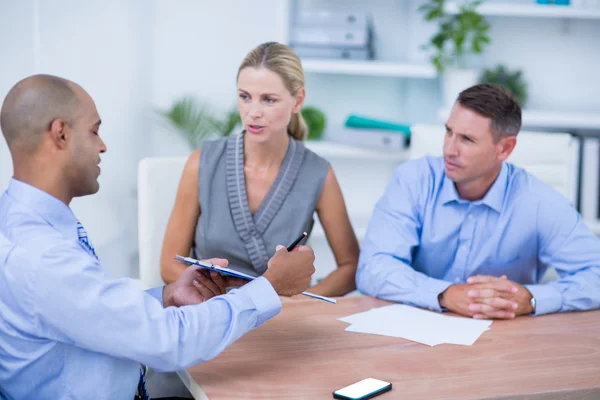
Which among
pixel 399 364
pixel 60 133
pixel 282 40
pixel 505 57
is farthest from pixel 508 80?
pixel 60 133

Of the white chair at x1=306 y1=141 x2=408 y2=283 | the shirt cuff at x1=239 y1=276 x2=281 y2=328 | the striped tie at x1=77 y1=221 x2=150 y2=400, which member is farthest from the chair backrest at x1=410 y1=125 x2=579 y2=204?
the striped tie at x1=77 y1=221 x2=150 y2=400

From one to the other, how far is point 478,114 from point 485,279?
21.7 inches

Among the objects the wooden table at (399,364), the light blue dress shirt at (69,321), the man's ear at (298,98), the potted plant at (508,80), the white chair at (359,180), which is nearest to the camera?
the light blue dress shirt at (69,321)

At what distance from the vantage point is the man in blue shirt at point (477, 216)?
6.46 feet

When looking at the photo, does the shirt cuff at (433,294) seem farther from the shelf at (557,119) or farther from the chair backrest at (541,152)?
the shelf at (557,119)

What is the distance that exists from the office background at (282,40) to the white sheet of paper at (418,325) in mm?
1713

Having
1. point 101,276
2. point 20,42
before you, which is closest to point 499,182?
point 101,276

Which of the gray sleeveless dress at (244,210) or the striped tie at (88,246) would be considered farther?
the gray sleeveless dress at (244,210)

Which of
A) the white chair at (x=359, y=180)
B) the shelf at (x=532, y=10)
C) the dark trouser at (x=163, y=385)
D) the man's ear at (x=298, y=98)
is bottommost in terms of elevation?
the dark trouser at (x=163, y=385)

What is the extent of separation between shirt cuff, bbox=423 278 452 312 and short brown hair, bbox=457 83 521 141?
55cm

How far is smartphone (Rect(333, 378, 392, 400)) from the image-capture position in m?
1.14

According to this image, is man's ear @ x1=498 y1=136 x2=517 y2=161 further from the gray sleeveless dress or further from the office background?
the office background

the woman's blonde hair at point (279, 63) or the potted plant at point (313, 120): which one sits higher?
the woman's blonde hair at point (279, 63)

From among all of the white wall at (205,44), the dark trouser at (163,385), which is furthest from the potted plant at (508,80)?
the dark trouser at (163,385)
